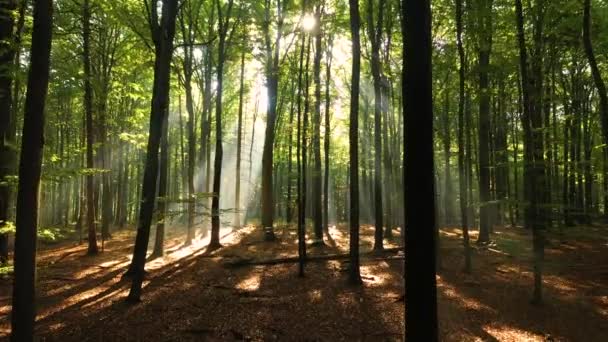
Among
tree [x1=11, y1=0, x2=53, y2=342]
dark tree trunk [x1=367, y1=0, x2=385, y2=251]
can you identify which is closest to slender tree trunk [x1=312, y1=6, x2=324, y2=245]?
dark tree trunk [x1=367, y1=0, x2=385, y2=251]

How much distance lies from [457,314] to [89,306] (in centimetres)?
889

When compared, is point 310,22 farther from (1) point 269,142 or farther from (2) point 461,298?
(2) point 461,298

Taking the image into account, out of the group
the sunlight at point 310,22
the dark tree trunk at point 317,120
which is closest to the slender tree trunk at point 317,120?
the dark tree trunk at point 317,120

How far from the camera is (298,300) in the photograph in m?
10.3

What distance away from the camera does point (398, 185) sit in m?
27.0

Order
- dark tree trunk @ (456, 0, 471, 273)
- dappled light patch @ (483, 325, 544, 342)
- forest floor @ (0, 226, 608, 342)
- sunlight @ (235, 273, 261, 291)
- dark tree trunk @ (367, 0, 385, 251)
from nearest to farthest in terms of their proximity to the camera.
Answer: dappled light patch @ (483, 325, 544, 342)
forest floor @ (0, 226, 608, 342)
sunlight @ (235, 273, 261, 291)
dark tree trunk @ (456, 0, 471, 273)
dark tree trunk @ (367, 0, 385, 251)

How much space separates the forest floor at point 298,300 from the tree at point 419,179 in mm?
3817

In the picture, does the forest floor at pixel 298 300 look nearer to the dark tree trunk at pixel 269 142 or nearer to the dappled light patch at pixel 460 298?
the dappled light patch at pixel 460 298

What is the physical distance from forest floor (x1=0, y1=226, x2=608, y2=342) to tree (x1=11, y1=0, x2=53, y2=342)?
1.99m

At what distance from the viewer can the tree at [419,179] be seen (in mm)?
4520

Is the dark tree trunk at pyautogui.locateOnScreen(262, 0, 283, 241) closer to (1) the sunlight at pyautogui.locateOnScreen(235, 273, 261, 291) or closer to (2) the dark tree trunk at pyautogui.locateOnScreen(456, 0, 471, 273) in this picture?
(1) the sunlight at pyautogui.locateOnScreen(235, 273, 261, 291)

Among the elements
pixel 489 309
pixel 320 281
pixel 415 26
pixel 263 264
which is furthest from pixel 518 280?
pixel 415 26

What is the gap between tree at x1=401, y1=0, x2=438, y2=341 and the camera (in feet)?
14.8

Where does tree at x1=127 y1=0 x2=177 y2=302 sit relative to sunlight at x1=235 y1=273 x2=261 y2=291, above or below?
above
